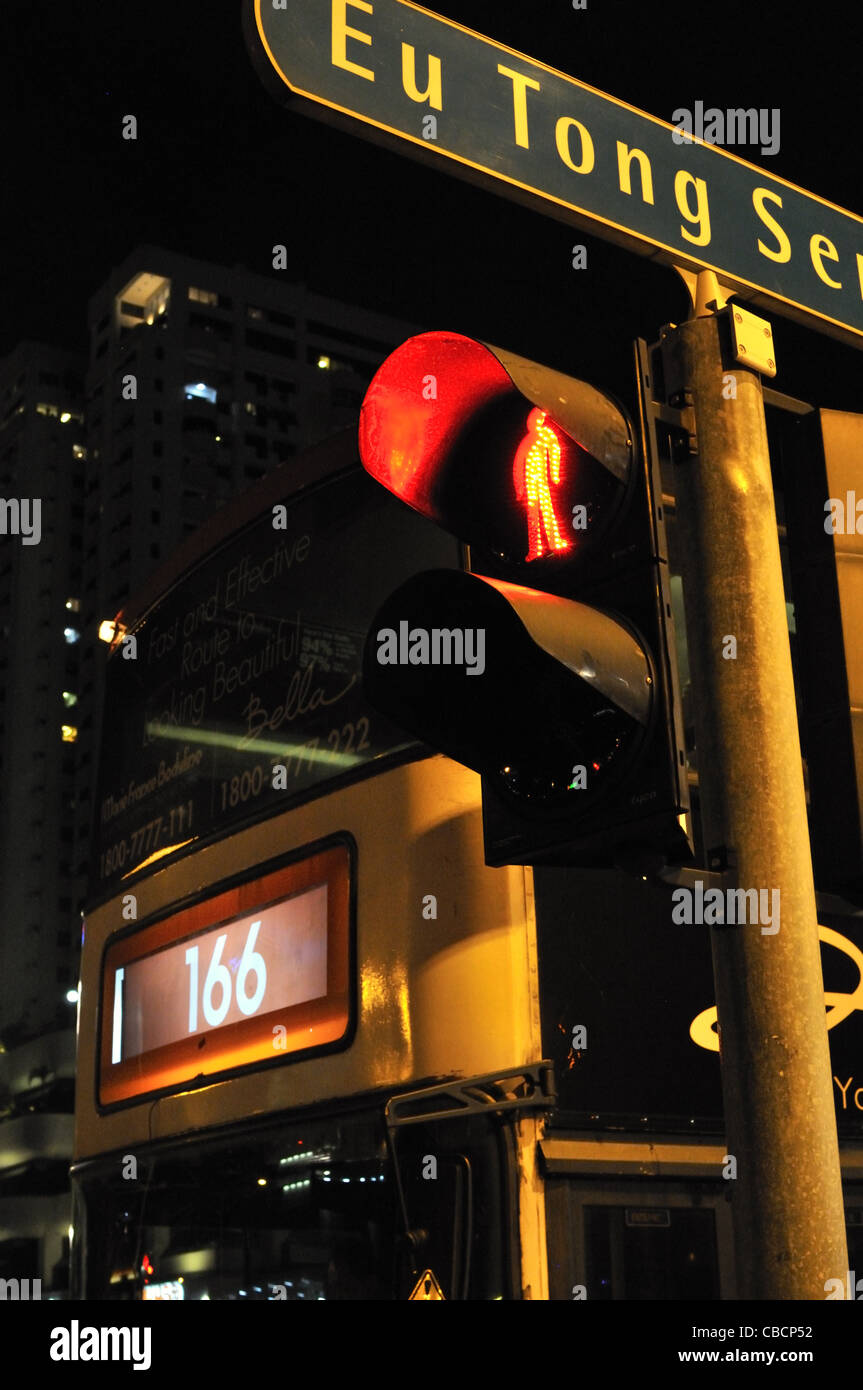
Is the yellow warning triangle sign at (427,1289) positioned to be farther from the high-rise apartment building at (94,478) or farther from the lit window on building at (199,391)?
the lit window on building at (199,391)

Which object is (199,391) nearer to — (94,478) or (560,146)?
(94,478)

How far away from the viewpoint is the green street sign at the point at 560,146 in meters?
3.14

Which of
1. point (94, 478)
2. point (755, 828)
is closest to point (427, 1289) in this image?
point (755, 828)

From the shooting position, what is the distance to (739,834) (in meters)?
2.87

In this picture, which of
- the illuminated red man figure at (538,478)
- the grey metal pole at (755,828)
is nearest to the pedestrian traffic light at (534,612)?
the illuminated red man figure at (538,478)

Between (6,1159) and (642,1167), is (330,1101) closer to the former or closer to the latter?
(642,1167)

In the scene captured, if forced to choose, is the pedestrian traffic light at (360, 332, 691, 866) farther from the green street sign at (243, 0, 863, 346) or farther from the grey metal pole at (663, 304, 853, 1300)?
the green street sign at (243, 0, 863, 346)

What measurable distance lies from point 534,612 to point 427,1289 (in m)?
2.71

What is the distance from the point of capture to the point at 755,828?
287 cm

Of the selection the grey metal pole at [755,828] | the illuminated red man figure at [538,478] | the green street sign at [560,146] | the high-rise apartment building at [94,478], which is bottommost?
the grey metal pole at [755,828]

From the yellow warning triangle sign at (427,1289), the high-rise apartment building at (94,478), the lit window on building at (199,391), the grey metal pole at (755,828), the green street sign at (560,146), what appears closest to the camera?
the grey metal pole at (755,828)

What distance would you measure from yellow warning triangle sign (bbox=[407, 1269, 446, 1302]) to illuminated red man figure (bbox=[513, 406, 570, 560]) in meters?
2.49

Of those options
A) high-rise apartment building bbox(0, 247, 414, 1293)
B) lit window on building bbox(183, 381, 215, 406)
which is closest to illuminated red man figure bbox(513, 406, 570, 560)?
high-rise apartment building bbox(0, 247, 414, 1293)

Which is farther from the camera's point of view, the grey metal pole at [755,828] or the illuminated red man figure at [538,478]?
the illuminated red man figure at [538,478]
